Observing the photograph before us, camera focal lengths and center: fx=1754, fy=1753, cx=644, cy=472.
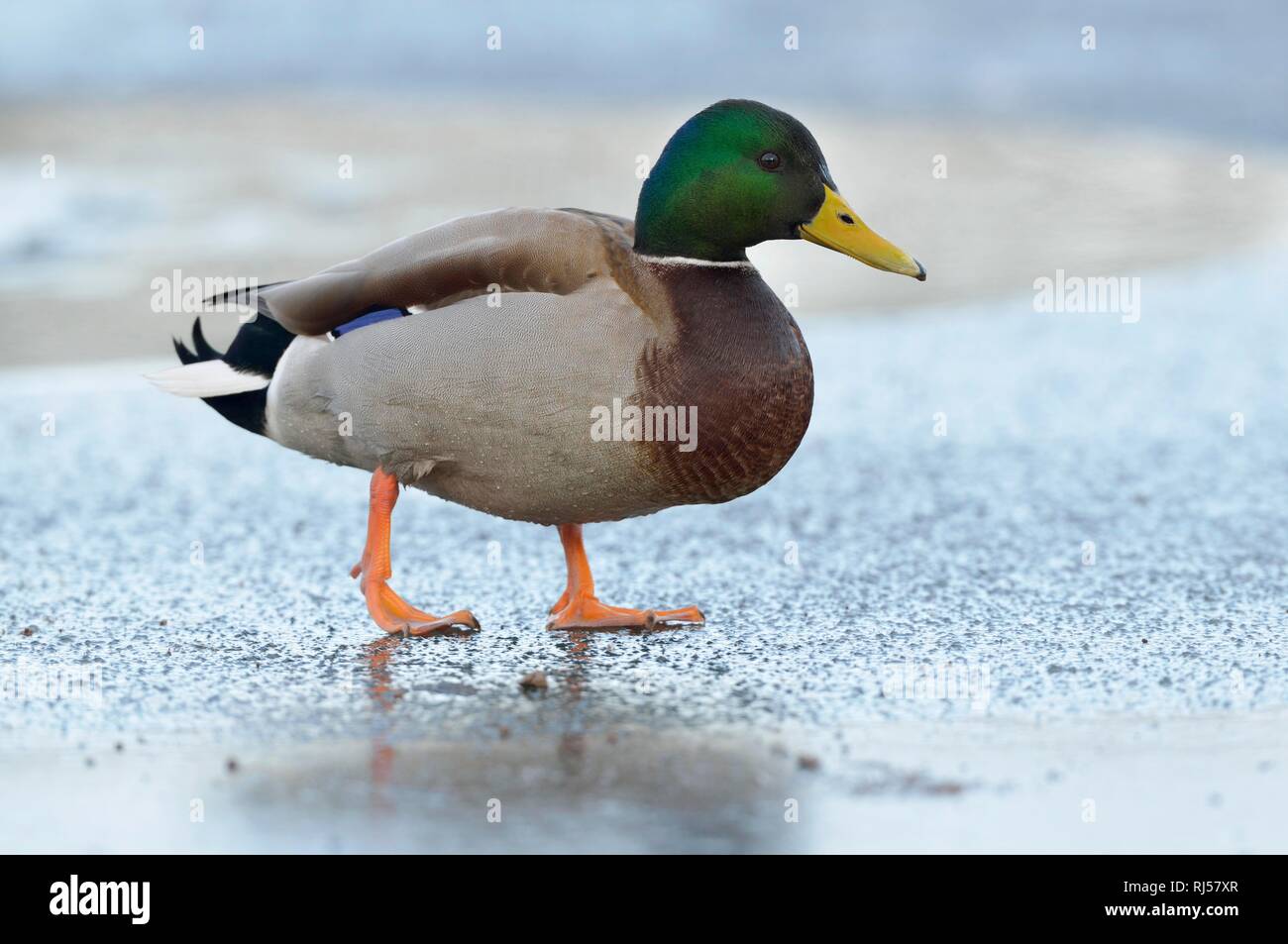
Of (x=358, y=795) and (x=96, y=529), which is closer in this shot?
(x=358, y=795)

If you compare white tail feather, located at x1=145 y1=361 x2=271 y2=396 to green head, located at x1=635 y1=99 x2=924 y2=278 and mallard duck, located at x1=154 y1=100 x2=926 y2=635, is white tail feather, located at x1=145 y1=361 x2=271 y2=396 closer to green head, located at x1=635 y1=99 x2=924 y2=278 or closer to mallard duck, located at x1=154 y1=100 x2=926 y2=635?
mallard duck, located at x1=154 y1=100 x2=926 y2=635

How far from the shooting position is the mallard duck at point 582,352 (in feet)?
11.5

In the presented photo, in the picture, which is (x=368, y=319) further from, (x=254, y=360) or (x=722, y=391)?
(x=722, y=391)

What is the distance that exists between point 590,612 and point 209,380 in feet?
3.32

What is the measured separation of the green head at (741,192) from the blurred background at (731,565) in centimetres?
83

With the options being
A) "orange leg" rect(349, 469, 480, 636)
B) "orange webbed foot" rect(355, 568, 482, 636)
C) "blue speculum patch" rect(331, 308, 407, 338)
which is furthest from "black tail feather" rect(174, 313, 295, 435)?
"orange webbed foot" rect(355, 568, 482, 636)

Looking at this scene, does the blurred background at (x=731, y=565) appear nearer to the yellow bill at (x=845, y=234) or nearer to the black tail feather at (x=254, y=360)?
the black tail feather at (x=254, y=360)

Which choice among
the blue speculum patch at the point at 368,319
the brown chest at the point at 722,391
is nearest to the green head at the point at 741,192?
the brown chest at the point at 722,391

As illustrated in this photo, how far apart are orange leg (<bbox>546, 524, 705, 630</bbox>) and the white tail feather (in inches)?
32.3

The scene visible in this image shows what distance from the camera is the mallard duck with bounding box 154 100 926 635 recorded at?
138 inches
